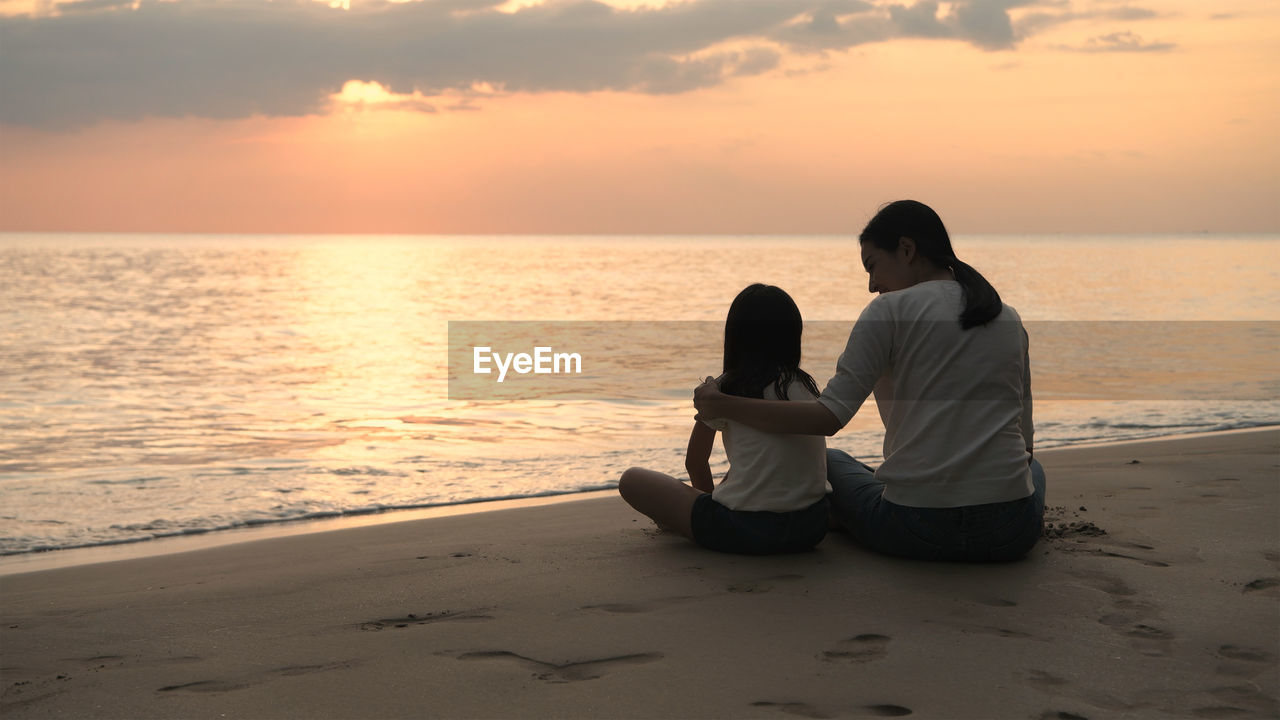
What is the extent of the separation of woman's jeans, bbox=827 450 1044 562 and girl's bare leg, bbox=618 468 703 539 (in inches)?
28.1

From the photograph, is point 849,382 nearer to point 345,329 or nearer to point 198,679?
point 198,679

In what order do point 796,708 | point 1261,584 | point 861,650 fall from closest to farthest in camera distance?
point 796,708
point 861,650
point 1261,584

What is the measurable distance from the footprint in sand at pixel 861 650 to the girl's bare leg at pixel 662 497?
127cm

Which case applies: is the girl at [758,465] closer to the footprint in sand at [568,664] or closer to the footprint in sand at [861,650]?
the footprint in sand at [861,650]

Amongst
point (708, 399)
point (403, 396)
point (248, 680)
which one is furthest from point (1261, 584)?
point (403, 396)

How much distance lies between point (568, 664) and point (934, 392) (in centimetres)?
166

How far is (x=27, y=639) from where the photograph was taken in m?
3.71

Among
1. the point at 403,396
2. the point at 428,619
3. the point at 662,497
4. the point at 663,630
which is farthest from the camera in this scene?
the point at 403,396

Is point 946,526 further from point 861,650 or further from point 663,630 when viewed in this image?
point 663,630

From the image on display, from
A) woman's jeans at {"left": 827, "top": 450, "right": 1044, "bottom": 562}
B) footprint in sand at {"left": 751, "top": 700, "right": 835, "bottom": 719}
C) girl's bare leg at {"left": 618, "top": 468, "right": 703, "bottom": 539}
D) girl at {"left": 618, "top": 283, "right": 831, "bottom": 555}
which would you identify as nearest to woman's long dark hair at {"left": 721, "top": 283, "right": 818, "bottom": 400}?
girl at {"left": 618, "top": 283, "right": 831, "bottom": 555}

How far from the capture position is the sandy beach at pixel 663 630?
114 inches

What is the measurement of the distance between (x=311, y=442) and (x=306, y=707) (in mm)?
7185

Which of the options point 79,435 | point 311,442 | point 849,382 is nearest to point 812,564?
point 849,382

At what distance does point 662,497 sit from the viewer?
4.62 m
